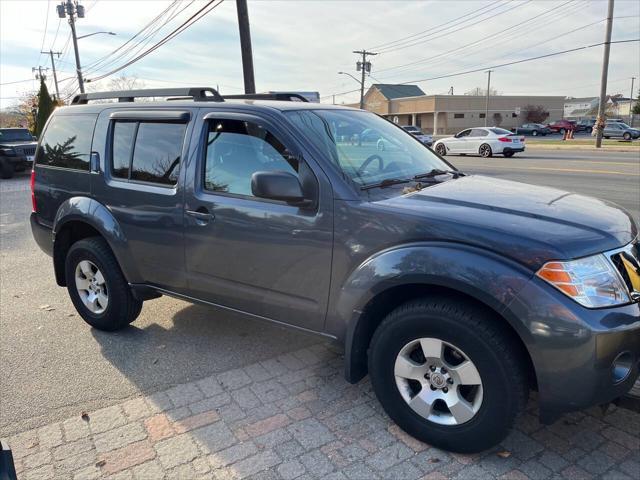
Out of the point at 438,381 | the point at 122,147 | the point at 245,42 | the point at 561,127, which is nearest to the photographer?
the point at 438,381

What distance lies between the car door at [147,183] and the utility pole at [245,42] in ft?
29.2

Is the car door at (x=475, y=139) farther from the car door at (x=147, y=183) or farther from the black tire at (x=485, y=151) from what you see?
the car door at (x=147, y=183)

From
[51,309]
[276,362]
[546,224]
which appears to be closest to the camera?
[546,224]

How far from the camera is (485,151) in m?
23.2

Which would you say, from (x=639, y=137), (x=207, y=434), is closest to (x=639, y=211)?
(x=207, y=434)

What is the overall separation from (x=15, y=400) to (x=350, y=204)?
2583 mm

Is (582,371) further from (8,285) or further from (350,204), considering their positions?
(8,285)

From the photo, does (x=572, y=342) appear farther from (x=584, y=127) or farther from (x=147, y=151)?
(x=584, y=127)

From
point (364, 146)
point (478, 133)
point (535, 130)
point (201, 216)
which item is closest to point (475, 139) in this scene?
point (478, 133)

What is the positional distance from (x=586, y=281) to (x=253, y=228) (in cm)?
185

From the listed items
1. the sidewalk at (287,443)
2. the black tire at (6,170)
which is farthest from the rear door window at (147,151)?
the black tire at (6,170)

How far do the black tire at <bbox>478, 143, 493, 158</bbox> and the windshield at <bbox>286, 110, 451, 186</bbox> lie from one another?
20.3 meters

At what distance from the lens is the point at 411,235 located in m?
2.61

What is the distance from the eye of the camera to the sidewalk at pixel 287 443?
2.57m
